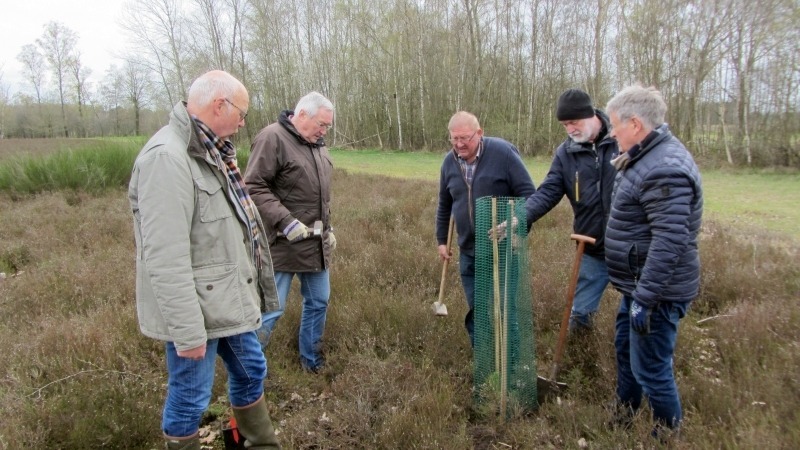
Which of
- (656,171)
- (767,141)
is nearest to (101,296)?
(656,171)

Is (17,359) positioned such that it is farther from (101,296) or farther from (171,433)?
(171,433)

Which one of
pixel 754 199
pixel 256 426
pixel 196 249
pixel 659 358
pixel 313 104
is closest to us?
pixel 196 249

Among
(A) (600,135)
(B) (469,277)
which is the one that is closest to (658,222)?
(A) (600,135)

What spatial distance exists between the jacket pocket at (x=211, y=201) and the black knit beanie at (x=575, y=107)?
221 cm

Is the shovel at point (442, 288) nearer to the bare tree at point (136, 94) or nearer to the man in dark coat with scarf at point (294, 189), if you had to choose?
the man in dark coat with scarf at point (294, 189)

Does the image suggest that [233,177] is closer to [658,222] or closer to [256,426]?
[256,426]

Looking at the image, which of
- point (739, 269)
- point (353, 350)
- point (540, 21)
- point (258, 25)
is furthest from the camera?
point (258, 25)

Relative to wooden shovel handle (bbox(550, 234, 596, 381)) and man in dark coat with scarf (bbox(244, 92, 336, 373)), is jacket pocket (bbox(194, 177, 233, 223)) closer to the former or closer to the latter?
man in dark coat with scarf (bbox(244, 92, 336, 373))

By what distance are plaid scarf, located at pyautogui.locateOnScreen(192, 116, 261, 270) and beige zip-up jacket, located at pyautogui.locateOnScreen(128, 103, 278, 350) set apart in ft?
0.14

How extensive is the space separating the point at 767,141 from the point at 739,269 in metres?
15.5

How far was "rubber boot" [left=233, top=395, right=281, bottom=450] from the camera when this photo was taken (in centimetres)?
275

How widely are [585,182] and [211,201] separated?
249cm

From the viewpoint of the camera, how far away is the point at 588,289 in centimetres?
374

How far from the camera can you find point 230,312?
2324 mm
